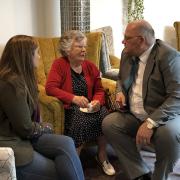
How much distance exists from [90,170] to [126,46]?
99 cm

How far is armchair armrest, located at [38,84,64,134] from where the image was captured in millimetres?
2357

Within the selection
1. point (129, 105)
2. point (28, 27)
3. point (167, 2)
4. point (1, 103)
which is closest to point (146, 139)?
point (129, 105)

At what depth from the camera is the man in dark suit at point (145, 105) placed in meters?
2.10

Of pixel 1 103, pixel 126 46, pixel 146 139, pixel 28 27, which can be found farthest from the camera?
pixel 28 27

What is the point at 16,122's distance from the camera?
66.6 inches

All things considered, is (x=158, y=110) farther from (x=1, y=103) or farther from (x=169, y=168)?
(x=1, y=103)

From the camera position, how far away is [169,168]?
83.3 inches

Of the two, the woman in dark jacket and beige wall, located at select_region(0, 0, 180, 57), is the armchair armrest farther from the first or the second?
beige wall, located at select_region(0, 0, 180, 57)

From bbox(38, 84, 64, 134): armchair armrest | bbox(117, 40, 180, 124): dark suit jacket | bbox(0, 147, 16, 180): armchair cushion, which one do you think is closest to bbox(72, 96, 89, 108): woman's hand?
bbox(38, 84, 64, 134): armchair armrest

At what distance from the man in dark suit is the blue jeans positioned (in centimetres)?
52

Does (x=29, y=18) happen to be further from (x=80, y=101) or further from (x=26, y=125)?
(x=26, y=125)

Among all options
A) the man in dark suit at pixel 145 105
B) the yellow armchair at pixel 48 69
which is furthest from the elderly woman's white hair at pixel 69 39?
the man in dark suit at pixel 145 105

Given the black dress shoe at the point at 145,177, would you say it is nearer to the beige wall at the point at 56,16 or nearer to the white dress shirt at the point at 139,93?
the white dress shirt at the point at 139,93

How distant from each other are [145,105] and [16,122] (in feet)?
3.09
